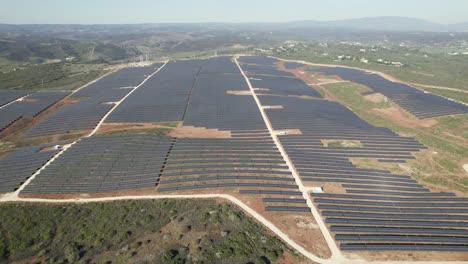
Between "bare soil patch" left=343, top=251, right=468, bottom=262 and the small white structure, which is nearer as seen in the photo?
"bare soil patch" left=343, top=251, right=468, bottom=262

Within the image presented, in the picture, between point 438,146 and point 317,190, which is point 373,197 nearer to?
point 317,190

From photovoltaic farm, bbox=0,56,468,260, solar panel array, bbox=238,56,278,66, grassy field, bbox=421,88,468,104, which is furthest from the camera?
solar panel array, bbox=238,56,278,66

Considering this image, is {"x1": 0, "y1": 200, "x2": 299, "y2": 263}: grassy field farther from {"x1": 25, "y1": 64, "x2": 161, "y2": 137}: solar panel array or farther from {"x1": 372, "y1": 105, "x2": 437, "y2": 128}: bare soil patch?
{"x1": 372, "y1": 105, "x2": 437, "y2": 128}: bare soil patch

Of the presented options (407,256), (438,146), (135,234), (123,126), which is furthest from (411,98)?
(135,234)

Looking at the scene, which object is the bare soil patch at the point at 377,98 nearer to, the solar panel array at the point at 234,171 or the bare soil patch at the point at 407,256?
the solar panel array at the point at 234,171

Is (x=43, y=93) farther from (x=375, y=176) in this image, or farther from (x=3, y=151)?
(x=375, y=176)

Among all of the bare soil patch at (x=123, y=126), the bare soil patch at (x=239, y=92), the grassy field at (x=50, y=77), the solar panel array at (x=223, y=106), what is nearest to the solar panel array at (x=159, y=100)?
the bare soil patch at (x=123, y=126)

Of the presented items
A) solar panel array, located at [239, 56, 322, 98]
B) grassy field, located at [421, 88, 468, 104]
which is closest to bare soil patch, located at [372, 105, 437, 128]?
solar panel array, located at [239, 56, 322, 98]
